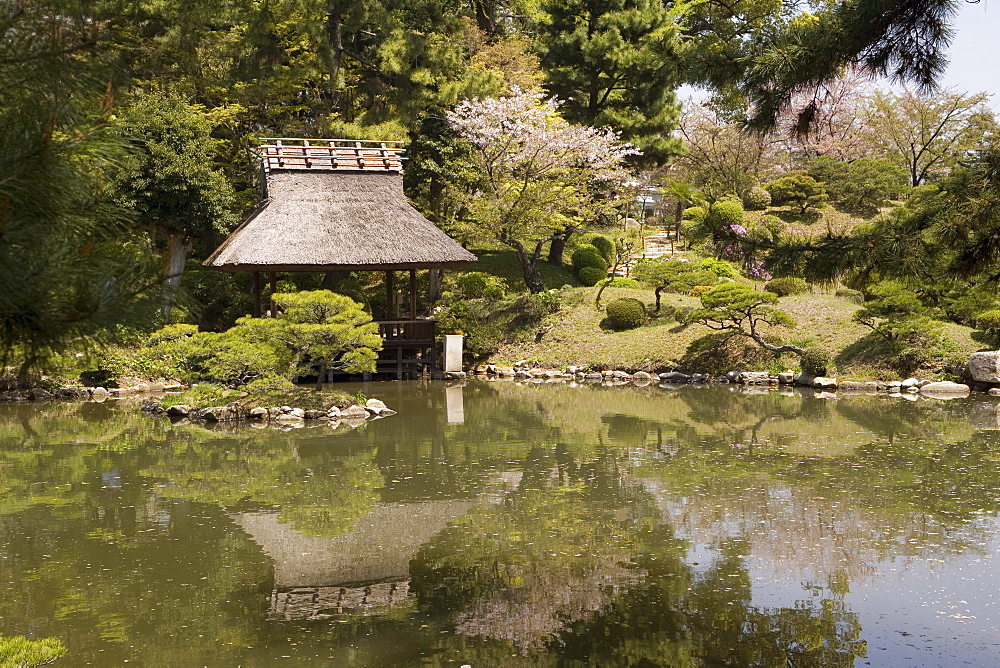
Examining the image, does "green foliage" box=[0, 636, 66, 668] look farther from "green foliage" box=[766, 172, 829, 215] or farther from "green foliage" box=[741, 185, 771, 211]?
"green foliage" box=[741, 185, 771, 211]

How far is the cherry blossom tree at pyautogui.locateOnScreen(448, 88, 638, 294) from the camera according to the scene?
23.2 m

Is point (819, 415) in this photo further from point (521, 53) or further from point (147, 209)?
point (521, 53)

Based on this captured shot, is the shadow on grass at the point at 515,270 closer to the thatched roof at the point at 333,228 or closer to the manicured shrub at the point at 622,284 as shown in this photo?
the manicured shrub at the point at 622,284

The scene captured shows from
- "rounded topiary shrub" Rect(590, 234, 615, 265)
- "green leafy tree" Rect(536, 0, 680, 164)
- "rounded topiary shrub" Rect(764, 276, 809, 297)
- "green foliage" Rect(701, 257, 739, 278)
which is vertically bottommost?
"rounded topiary shrub" Rect(764, 276, 809, 297)

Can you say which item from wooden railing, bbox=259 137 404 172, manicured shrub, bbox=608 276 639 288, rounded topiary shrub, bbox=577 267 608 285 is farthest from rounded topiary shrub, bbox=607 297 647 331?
wooden railing, bbox=259 137 404 172

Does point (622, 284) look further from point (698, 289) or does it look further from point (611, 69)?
point (611, 69)

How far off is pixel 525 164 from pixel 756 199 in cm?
1198

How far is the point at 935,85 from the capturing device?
19.3 feet

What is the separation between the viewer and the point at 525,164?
23672 millimetres

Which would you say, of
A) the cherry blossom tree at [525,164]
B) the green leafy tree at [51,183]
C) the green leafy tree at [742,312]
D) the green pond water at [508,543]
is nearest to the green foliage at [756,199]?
the cherry blossom tree at [525,164]

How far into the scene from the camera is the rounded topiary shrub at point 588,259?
2784 centimetres

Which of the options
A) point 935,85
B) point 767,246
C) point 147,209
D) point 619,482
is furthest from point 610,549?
point 147,209

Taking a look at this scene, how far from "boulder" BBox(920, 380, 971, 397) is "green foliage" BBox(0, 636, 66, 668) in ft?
53.0

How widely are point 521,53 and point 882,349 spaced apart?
13980 mm
